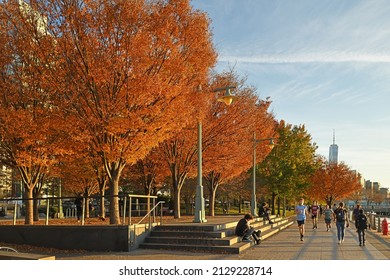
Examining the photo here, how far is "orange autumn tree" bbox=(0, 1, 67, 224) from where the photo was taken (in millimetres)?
17094

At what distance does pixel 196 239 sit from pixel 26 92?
10.3 m

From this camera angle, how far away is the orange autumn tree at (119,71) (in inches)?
623

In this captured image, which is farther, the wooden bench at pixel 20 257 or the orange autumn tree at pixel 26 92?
the orange autumn tree at pixel 26 92

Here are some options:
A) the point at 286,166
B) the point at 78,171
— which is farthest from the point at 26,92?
the point at 286,166

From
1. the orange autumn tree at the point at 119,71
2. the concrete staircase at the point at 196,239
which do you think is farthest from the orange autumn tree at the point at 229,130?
the concrete staircase at the point at 196,239

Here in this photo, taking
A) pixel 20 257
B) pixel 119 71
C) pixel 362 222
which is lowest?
pixel 362 222

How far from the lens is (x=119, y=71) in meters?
16.0

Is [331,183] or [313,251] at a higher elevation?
[331,183]

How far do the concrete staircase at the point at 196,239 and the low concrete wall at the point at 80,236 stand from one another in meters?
0.56

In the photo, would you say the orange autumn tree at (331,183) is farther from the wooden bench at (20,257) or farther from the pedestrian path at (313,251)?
the wooden bench at (20,257)

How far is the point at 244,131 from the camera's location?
2700 cm

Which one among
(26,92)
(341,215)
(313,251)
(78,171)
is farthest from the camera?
(78,171)

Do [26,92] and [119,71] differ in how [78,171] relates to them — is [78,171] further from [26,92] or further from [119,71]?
[119,71]

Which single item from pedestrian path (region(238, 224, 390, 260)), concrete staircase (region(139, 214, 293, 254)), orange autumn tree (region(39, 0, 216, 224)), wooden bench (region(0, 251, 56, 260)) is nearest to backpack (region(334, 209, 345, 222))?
pedestrian path (region(238, 224, 390, 260))
